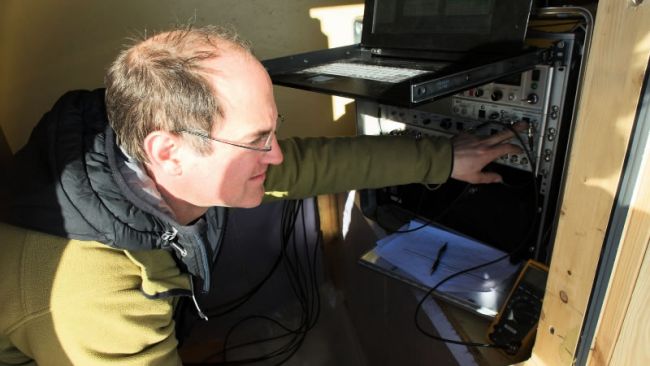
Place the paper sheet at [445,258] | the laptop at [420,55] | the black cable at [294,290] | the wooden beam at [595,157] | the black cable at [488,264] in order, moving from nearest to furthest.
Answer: the wooden beam at [595,157] → the laptop at [420,55] → the black cable at [488,264] → the paper sheet at [445,258] → the black cable at [294,290]

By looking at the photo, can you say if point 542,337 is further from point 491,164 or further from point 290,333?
point 290,333

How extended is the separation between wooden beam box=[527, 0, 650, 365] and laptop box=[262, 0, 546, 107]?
188mm

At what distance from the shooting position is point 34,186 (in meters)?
0.61

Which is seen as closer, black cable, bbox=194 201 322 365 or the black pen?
the black pen

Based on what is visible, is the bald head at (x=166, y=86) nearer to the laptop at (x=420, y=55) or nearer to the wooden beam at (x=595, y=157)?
the laptop at (x=420, y=55)

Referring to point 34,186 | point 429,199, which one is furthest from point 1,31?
point 429,199

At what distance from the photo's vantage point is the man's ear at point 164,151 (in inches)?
25.6

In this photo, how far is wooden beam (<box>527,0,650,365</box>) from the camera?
1.20 feet

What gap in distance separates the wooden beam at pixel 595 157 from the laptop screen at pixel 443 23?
283 millimetres

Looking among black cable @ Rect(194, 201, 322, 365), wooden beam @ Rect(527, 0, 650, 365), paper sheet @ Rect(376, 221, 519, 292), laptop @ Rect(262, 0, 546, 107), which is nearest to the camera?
wooden beam @ Rect(527, 0, 650, 365)

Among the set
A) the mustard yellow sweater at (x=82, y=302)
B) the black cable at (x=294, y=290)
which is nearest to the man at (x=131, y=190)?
the mustard yellow sweater at (x=82, y=302)

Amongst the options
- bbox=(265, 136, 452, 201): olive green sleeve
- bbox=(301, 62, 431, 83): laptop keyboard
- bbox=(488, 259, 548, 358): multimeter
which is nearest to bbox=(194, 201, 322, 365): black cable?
bbox=(265, 136, 452, 201): olive green sleeve

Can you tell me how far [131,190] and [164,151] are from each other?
81 mm

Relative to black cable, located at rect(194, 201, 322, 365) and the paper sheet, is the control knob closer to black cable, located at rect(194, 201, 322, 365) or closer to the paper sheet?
the paper sheet
